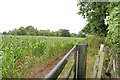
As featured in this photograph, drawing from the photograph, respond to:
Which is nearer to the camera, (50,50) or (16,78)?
(16,78)

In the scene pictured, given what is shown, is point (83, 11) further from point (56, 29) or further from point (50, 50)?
point (50, 50)

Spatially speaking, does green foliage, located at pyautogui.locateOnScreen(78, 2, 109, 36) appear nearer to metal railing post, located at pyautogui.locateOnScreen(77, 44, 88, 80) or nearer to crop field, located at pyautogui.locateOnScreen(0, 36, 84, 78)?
crop field, located at pyautogui.locateOnScreen(0, 36, 84, 78)

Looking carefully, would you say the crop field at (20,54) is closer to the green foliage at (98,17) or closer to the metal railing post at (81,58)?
the metal railing post at (81,58)

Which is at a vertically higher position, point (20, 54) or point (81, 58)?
→ point (81, 58)

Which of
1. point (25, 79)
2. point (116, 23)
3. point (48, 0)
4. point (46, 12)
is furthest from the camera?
point (46, 12)

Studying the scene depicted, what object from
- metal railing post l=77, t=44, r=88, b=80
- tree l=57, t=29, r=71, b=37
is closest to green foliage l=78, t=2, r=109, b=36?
tree l=57, t=29, r=71, b=37

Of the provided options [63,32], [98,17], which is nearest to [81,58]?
[63,32]

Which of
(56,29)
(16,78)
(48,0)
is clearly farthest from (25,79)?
(56,29)

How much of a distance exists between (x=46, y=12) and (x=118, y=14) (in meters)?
3.75

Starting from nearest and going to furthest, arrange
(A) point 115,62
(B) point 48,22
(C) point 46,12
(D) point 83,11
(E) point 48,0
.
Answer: (A) point 115,62 < (E) point 48,0 < (C) point 46,12 < (B) point 48,22 < (D) point 83,11

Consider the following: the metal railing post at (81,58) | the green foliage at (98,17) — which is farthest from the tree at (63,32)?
the metal railing post at (81,58)

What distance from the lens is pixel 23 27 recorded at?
365 centimetres

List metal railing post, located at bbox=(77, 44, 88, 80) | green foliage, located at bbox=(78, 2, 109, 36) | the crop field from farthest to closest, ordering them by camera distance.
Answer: green foliage, located at bbox=(78, 2, 109, 36), the crop field, metal railing post, located at bbox=(77, 44, 88, 80)

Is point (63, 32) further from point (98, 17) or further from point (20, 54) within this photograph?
point (20, 54)
